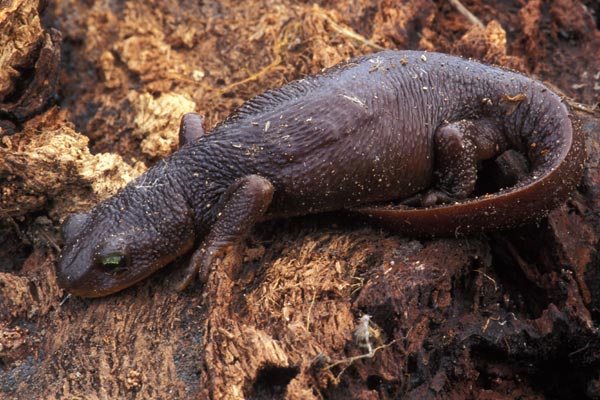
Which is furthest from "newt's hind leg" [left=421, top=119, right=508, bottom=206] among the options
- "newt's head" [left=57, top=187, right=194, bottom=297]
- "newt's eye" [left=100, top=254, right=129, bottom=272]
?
"newt's eye" [left=100, top=254, right=129, bottom=272]

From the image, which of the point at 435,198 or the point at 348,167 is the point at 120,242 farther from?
the point at 435,198

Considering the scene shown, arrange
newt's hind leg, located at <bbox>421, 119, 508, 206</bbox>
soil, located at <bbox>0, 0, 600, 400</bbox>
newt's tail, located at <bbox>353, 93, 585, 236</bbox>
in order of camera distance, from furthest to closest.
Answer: newt's hind leg, located at <bbox>421, 119, 508, 206</bbox>, newt's tail, located at <bbox>353, 93, 585, 236</bbox>, soil, located at <bbox>0, 0, 600, 400</bbox>

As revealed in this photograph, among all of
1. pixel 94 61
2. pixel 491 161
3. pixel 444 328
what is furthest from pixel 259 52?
pixel 444 328

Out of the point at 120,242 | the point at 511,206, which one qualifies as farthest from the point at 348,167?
the point at 120,242

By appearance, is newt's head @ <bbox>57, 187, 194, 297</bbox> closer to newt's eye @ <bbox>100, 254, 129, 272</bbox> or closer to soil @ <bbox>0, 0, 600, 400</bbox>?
newt's eye @ <bbox>100, 254, 129, 272</bbox>

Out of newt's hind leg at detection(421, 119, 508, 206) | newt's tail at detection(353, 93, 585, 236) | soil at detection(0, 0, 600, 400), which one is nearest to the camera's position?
soil at detection(0, 0, 600, 400)

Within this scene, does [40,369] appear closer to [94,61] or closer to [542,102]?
[94,61]

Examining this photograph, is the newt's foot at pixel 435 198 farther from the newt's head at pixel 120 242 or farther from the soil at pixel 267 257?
the newt's head at pixel 120 242
